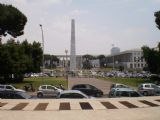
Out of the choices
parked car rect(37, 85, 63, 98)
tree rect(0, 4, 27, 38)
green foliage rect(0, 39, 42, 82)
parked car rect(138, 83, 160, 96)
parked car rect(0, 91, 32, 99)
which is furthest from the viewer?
tree rect(0, 4, 27, 38)

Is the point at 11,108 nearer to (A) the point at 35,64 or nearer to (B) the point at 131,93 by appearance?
(B) the point at 131,93

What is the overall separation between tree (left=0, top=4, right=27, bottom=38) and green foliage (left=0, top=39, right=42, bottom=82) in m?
2.14

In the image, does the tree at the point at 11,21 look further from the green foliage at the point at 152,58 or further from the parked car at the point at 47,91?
the parked car at the point at 47,91

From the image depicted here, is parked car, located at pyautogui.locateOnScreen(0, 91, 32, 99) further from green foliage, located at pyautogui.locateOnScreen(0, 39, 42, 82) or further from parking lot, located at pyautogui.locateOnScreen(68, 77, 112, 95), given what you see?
green foliage, located at pyautogui.locateOnScreen(0, 39, 42, 82)

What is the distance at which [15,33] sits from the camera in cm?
8181

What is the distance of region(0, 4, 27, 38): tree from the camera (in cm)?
7888

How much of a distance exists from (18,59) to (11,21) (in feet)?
27.3

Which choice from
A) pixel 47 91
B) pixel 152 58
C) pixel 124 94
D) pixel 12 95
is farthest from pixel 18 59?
pixel 124 94

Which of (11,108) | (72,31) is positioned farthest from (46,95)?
(72,31)

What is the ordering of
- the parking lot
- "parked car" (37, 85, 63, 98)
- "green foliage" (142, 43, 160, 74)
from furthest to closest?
"green foliage" (142, 43, 160, 74) → the parking lot → "parked car" (37, 85, 63, 98)

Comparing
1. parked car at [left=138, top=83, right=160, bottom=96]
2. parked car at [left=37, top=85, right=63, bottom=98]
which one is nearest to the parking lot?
parked car at [left=138, top=83, right=160, bottom=96]

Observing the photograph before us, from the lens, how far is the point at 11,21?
7994 centimetres

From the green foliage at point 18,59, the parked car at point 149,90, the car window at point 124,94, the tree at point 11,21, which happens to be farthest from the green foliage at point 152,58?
the car window at point 124,94

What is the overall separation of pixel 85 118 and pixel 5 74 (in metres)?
55.4
